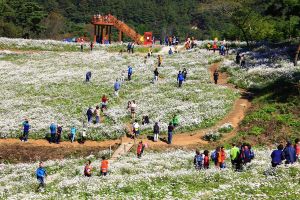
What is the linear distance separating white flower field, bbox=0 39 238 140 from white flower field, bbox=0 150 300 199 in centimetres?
1149

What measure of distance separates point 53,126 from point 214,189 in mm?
20866

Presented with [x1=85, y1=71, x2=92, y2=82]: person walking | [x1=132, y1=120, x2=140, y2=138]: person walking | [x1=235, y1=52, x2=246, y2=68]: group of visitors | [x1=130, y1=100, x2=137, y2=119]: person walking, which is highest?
[x1=235, y1=52, x2=246, y2=68]: group of visitors

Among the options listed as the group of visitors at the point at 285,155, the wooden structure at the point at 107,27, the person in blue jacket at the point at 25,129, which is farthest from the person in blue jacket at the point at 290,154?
the wooden structure at the point at 107,27

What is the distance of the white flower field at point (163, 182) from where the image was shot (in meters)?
25.3

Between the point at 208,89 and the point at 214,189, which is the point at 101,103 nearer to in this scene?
the point at 208,89

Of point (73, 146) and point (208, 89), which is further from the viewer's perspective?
point (208, 89)

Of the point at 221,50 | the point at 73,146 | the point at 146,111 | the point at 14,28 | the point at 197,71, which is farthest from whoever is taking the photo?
the point at 14,28

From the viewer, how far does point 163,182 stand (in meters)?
28.0

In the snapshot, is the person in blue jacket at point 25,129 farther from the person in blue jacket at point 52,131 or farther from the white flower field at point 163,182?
the white flower field at point 163,182

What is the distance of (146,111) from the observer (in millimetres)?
48750

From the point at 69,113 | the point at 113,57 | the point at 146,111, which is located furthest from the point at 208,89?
the point at 113,57

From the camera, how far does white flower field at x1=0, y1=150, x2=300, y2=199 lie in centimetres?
2534

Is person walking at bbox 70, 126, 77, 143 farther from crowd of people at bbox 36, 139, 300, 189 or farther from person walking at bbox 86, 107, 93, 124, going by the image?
crowd of people at bbox 36, 139, 300, 189

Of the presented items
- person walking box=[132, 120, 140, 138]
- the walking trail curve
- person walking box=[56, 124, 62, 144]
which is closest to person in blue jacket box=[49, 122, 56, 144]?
person walking box=[56, 124, 62, 144]
